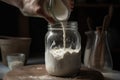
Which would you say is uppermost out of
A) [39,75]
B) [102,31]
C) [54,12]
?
[54,12]

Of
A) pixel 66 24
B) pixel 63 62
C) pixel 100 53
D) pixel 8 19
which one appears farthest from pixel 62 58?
pixel 8 19

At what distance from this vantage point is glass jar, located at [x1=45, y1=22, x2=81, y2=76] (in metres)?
0.93

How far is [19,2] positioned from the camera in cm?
96

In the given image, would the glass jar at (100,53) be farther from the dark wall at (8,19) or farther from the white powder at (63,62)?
the dark wall at (8,19)

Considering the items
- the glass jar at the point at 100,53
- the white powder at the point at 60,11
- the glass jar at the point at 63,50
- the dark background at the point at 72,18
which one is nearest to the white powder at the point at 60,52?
the glass jar at the point at 63,50

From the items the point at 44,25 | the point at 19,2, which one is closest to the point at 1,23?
the point at 44,25

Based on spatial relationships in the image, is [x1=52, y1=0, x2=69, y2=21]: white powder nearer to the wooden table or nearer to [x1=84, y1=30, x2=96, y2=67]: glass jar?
the wooden table

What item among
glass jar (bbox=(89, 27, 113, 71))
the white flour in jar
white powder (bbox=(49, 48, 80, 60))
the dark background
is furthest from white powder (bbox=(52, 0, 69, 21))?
the dark background

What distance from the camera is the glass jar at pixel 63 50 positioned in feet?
3.04

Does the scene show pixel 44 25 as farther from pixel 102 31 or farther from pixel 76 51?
pixel 76 51

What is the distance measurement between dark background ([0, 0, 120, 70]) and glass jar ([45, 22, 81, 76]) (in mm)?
455

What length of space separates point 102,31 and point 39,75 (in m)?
0.34

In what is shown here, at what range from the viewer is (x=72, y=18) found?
1592mm

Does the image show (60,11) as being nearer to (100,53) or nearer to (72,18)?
(100,53)
